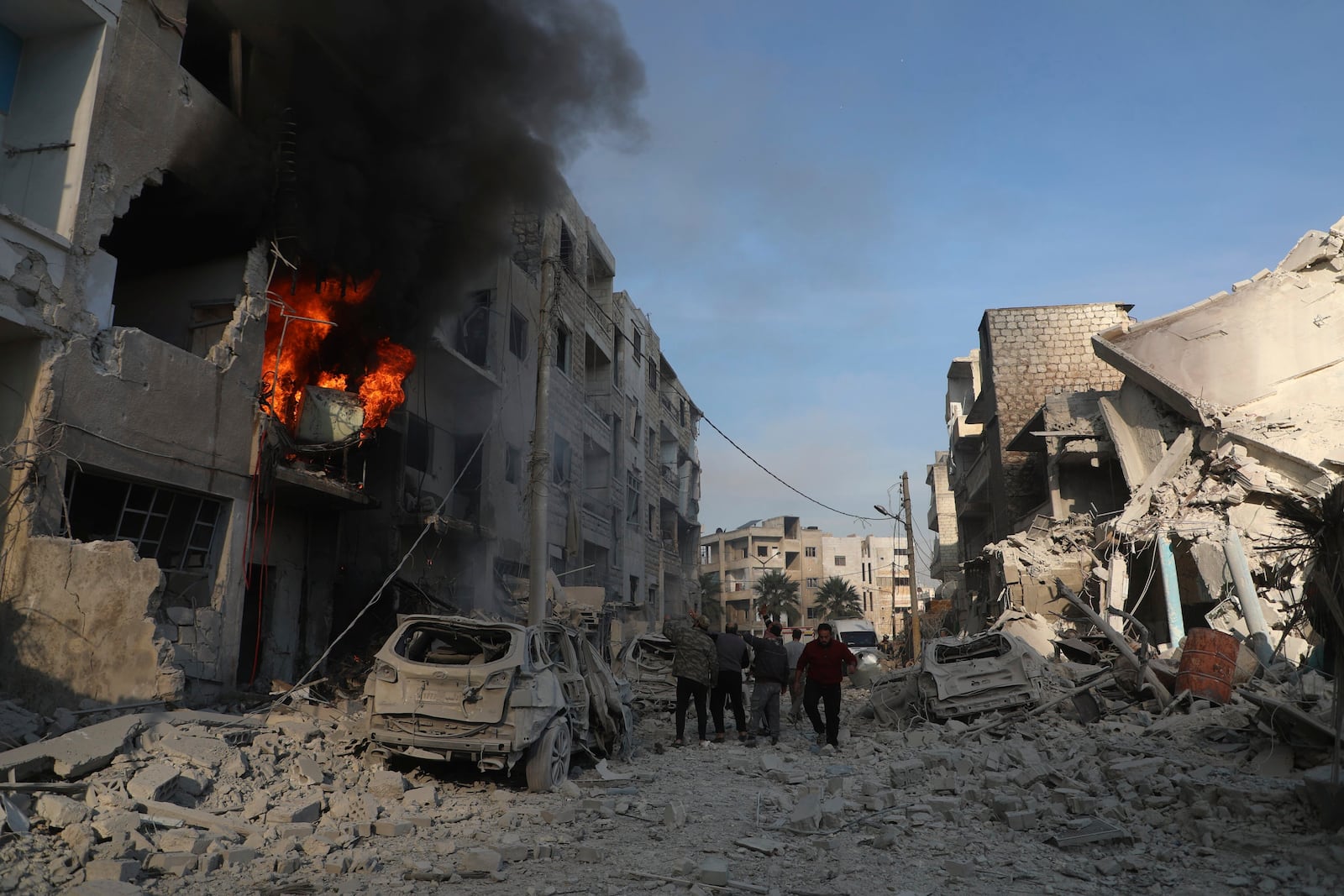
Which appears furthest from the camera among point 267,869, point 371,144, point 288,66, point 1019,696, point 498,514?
point 498,514

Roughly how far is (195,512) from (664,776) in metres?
7.01

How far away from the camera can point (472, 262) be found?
17.5 m

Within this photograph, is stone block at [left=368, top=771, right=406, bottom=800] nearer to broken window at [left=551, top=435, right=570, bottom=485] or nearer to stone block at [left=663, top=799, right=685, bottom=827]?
stone block at [left=663, top=799, right=685, bottom=827]

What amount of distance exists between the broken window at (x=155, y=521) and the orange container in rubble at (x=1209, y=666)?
1170 centimetres

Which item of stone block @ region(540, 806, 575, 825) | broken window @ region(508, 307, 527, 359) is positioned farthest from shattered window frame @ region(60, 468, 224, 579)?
broken window @ region(508, 307, 527, 359)

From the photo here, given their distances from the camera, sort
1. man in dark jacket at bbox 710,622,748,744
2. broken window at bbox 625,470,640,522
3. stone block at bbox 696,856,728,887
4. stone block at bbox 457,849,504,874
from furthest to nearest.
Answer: broken window at bbox 625,470,640,522 → man in dark jacket at bbox 710,622,748,744 → stone block at bbox 457,849,504,874 → stone block at bbox 696,856,728,887

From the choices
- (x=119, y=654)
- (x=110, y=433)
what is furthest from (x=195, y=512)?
(x=119, y=654)

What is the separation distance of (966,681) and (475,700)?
20.9 ft

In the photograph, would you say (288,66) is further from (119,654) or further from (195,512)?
(119,654)

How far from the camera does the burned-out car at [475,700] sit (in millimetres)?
6879

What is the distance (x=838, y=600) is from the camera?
62.2 meters

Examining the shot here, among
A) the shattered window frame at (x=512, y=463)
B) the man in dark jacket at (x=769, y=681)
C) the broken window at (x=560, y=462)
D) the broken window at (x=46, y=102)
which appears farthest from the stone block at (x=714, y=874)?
the broken window at (x=560, y=462)

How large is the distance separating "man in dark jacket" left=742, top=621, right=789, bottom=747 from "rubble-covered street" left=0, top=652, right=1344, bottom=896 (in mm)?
2167

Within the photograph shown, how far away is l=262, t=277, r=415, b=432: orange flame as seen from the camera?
1351cm
